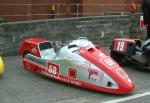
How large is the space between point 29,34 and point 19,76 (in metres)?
2.64

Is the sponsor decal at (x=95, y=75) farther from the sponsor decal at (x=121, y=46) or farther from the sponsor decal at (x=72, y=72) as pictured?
the sponsor decal at (x=121, y=46)

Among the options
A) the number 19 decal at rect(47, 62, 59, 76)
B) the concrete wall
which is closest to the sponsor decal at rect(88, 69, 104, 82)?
the number 19 decal at rect(47, 62, 59, 76)

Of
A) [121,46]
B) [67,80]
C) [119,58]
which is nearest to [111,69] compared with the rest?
[67,80]

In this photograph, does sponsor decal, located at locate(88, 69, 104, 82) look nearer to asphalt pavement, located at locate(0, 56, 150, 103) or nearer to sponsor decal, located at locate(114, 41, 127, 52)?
asphalt pavement, located at locate(0, 56, 150, 103)

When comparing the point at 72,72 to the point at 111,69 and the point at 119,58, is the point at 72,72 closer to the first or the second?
the point at 111,69

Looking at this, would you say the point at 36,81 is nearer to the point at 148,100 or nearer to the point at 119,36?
the point at 148,100

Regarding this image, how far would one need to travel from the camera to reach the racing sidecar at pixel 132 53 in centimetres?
1036

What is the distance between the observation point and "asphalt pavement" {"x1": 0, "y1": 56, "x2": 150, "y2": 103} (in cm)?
802

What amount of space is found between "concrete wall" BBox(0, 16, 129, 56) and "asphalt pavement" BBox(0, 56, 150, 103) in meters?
1.92

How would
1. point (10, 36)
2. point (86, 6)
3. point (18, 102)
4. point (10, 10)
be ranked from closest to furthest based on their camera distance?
1. point (18, 102)
2. point (10, 36)
3. point (10, 10)
4. point (86, 6)

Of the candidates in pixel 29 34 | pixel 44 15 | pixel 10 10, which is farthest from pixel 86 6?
pixel 29 34

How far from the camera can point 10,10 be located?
15.7 metres

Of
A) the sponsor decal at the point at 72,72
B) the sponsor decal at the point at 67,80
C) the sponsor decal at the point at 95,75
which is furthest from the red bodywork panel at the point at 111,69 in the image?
the sponsor decal at the point at 67,80

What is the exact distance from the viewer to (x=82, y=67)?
28.2ft
